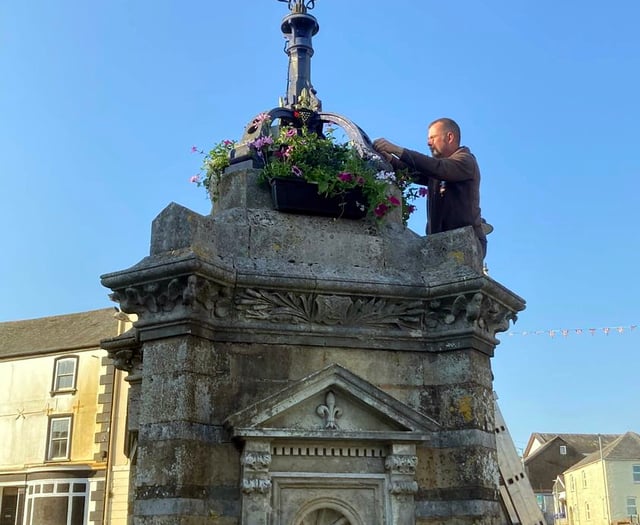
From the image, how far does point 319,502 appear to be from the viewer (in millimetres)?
7211

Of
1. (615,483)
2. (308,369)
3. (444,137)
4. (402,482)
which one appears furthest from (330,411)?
(615,483)

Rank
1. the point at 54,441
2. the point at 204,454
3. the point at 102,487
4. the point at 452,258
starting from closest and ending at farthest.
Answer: the point at 204,454 < the point at 452,258 < the point at 102,487 < the point at 54,441

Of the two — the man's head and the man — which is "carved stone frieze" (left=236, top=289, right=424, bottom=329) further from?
the man's head

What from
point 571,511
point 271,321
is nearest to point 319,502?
point 271,321

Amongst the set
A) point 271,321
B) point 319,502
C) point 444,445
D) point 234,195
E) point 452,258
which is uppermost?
point 234,195

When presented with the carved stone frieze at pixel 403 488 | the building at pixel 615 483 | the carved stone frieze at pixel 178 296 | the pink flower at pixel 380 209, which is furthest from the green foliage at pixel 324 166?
the building at pixel 615 483

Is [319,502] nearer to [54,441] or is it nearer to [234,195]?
[234,195]

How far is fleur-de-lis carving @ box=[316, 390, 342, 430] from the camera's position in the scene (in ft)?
24.1

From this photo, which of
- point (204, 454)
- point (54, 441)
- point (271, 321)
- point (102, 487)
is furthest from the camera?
point (54, 441)

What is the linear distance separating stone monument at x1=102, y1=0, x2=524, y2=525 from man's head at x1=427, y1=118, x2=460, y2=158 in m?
1.16

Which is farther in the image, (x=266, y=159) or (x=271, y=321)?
(x=266, y=159)

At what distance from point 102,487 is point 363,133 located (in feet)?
70.5

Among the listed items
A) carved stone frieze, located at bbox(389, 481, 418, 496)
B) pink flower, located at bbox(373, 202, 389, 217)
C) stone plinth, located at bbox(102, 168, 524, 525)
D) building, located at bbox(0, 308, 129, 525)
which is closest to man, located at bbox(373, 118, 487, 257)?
stone plinth, located at bbox(102, 168, 524, 525)

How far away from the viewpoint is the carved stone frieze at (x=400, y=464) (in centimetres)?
740
